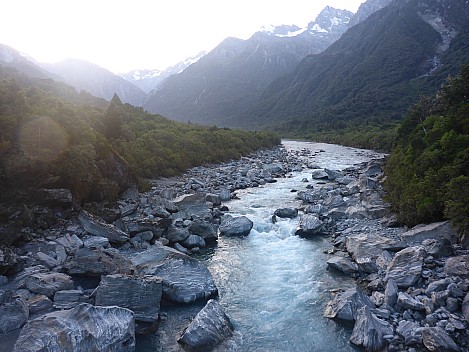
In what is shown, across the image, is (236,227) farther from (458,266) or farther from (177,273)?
(458,266)

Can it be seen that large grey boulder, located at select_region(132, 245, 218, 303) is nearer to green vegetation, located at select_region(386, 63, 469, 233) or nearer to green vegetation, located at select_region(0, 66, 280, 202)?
green vegetation, located at select_region(0, 66, 280, 202)

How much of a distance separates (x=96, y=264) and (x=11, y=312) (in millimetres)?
3345

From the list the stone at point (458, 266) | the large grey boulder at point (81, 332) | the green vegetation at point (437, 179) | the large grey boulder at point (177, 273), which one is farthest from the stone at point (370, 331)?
the large grey boulder at point (81, 332)

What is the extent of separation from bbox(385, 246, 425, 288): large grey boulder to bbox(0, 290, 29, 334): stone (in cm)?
1144

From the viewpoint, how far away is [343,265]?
549 inches

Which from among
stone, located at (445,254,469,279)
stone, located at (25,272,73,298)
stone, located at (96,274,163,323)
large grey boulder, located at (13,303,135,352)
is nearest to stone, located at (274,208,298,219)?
stone, located at (445,254,469,279)

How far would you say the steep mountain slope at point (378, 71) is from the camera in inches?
4488

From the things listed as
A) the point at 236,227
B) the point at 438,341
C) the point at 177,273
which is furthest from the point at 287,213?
the point at 438,341

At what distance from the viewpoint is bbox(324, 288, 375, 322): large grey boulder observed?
10.5 metres

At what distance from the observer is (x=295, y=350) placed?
372 inches

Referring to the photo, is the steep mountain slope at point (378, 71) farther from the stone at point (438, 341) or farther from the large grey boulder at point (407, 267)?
the stone at point (438, 341)

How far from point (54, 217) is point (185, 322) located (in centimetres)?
845

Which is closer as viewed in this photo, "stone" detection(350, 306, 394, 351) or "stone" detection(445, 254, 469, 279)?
"stone" detection(350, 306, 394, 351)

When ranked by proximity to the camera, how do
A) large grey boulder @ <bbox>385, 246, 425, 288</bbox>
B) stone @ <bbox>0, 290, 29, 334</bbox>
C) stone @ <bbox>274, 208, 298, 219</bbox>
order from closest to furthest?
1. stone @ <bbox>0, 290, 29, 334</bbox>
2. large grey boulder @ <bbox>385, 246, 425, 288</bbox>
3. stone @ <bbox>274, 208, 298, 219</bbox>
